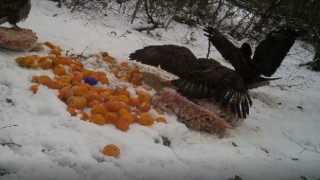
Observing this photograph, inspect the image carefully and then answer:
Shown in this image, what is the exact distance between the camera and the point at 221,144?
3.48 meters

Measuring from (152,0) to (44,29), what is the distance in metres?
2.93

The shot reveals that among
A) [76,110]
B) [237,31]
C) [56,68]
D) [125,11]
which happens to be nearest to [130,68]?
[56,68]

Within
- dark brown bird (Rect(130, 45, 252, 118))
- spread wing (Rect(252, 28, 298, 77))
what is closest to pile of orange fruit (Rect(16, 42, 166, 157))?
dark brown bird (Rect(130, 45, 252, 118))

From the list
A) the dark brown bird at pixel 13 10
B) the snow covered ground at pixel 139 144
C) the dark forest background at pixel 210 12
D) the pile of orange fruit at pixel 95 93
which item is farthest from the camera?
the dark forest background at pixel 210 12

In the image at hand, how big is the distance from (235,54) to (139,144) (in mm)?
1767

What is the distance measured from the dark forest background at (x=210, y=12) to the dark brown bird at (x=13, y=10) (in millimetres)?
2542

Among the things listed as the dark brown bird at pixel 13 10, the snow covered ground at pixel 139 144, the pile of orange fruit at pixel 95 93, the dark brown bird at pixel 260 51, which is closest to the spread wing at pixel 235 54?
the dark brown bird at pixel 260 51

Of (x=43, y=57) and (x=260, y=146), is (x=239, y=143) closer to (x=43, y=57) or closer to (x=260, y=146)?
(x=260, y=146)

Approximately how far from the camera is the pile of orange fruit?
3297mm

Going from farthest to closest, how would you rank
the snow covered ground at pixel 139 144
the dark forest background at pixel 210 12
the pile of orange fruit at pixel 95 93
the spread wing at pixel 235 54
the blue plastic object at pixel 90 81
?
the dark forest background at pixel 210 12 → the spread wing at pixel 235 54 → the blue plastic object at pixel 90 81 → the pile of orange fruit at pixel 95 93 → the snow covered ground at pixel 139 144

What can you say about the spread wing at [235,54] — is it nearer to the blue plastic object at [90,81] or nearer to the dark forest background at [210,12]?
the blue plastic object at [90,81]

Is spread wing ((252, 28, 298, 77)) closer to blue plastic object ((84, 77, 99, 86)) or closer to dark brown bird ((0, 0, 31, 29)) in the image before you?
blue plastic object ((84, 77, 99, 86))

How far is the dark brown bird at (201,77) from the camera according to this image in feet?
12.4

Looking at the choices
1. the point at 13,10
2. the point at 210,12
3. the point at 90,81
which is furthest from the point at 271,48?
the point at 210,12
